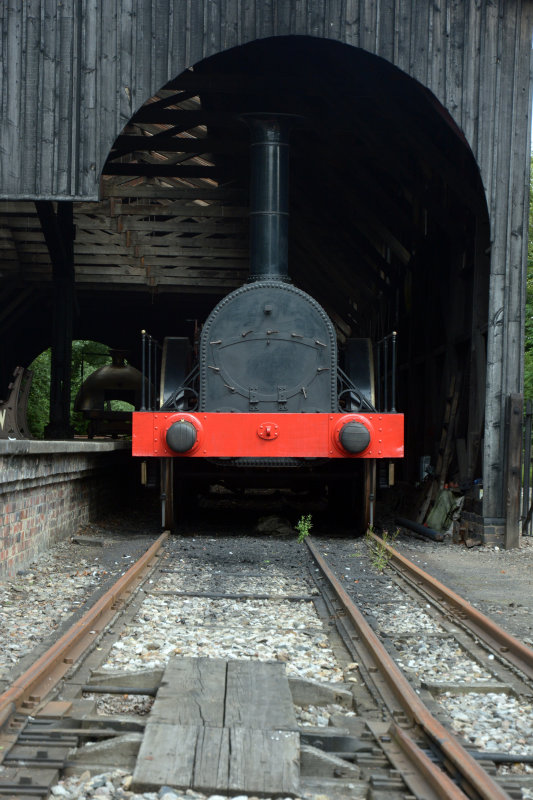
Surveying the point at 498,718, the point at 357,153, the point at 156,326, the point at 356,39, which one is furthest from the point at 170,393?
the point at 156,326

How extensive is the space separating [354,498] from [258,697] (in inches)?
305

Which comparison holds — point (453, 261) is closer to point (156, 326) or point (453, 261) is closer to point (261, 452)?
point (261, 452)

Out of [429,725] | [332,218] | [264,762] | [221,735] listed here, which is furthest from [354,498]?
[264,762]

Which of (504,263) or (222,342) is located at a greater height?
(504,263)

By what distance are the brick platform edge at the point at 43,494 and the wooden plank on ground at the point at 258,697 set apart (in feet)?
9.74

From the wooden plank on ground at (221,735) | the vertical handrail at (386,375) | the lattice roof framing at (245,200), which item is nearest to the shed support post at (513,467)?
the vertical handrail at (386,375)

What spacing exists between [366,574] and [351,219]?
8780mm

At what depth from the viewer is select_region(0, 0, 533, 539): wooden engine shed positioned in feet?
32.6

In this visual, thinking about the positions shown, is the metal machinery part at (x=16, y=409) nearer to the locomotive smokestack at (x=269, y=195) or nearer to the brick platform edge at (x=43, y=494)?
the brick platform edge at (x=43, y=494)

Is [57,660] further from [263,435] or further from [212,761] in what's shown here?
[263,435]

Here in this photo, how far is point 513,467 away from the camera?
32.0 feet

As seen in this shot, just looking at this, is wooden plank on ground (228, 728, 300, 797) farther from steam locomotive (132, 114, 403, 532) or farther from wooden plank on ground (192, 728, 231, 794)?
steam locomotive (132, 114, 403, 532)

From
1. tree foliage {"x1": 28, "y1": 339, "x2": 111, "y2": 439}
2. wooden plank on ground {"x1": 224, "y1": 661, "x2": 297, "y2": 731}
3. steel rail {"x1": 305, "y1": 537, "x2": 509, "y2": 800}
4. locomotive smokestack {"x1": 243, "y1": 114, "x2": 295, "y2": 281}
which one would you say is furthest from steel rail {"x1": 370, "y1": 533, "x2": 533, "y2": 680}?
tree foliage {"x1": 28, "y1": 339, "x2": 111, "y2": 439}

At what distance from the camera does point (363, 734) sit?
3.29 m
